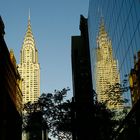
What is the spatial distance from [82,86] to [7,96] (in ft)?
83.7

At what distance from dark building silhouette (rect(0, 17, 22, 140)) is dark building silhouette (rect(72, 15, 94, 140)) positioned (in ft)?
48.5

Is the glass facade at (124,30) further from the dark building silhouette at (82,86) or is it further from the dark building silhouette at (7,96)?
the dark building silhouette at (7,96)

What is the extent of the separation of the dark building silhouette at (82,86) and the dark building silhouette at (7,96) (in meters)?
14.8

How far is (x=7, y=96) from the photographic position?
85.0 metres

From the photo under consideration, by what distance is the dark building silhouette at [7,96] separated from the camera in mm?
78250

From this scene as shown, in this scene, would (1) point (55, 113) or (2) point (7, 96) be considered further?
(2) point (7, 96)

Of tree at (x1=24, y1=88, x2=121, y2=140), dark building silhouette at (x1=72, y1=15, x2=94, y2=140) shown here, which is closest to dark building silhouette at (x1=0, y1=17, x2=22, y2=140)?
dark building silhouette at (x1=72, y1=15, x2=94, y2=140)

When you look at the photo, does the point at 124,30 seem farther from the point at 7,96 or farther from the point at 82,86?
the point at 82,86

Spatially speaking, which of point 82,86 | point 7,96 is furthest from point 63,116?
point 82,86

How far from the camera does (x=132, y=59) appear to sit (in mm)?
36656

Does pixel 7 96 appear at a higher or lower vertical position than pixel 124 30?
higher

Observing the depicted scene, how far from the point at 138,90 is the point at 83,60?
79.6 meters

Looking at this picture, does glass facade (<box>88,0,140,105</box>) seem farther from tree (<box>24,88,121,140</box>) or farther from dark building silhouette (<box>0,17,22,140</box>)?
dark building silhouette (<box>0,17,22,140</box>)

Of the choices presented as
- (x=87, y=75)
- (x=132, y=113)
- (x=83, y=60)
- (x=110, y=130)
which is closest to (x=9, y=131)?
(x=87, y=75)
